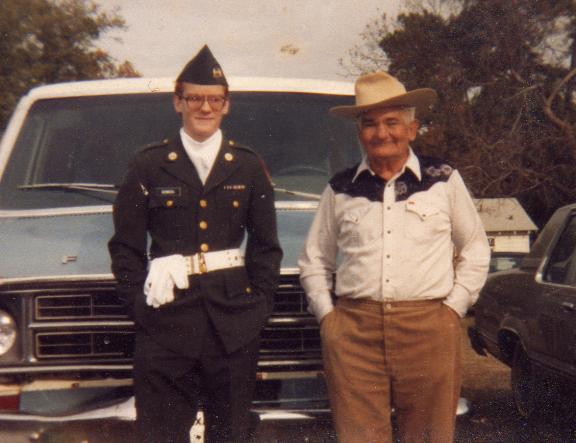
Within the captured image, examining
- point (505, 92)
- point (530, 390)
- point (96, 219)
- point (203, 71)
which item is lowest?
point (530, 390)

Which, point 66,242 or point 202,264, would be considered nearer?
point 202,264

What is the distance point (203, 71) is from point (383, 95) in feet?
2.25

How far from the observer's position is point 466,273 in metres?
3.69

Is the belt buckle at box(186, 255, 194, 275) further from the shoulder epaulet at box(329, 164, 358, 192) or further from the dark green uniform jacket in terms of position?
the shoulder epaulet at box(329, 164, 358, 192)

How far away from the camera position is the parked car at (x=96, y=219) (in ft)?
12.8

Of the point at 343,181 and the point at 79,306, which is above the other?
the point at 343,181

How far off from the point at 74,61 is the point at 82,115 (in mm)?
25193

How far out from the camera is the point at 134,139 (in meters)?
5.05

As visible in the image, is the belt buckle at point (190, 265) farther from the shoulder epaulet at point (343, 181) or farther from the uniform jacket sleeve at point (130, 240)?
the shoulder epaulet at point (343, 181)

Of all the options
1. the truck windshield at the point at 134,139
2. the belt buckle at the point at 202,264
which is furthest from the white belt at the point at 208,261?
the truck windshield at the point at 134,139

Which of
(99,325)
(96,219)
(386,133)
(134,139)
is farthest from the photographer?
(134,139)


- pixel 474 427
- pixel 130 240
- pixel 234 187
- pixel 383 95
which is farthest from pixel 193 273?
pixel 474 427

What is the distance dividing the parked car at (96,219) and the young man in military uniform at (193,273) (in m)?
0.38

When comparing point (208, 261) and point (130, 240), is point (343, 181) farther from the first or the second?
point (130, 240)
